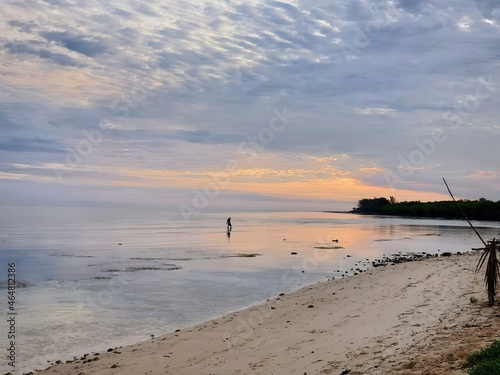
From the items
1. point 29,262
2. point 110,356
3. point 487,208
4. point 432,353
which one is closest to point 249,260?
point 29,262

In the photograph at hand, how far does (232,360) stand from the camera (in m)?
10.3

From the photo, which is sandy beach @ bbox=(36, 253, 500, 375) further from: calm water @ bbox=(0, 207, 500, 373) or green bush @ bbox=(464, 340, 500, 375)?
calm water @ bbox=(0, 207, 500, 373)

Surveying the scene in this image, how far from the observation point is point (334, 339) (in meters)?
10.8

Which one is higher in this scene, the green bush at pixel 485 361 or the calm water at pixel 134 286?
the green bush at pixel 485 361

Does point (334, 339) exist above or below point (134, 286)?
above

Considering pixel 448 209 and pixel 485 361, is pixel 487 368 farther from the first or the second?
pixel 448 209

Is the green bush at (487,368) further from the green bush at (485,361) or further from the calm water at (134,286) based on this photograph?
the calm water at (134,286)

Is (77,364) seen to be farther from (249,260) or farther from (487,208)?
(487,208)

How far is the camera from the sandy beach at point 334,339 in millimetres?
8656

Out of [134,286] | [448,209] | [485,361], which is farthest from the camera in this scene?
[448,209]

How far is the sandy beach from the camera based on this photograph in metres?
8.66

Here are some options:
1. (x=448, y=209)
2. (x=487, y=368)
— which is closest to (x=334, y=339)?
(x=487, y=368)

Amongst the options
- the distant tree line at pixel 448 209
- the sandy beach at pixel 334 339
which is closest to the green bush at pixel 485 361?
the sandy beach at pixel 334 339

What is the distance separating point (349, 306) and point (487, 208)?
362 feet
